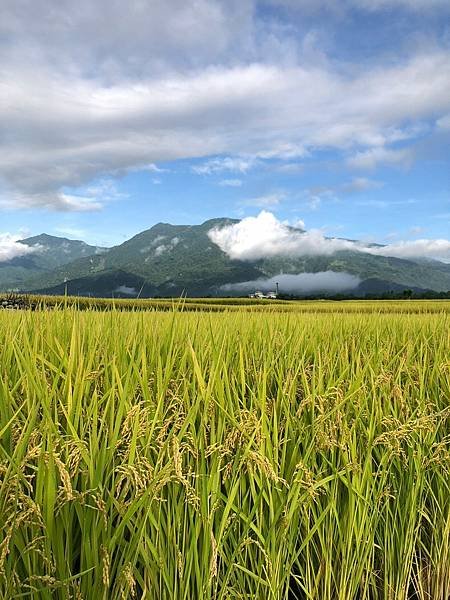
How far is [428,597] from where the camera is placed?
2.56 meters

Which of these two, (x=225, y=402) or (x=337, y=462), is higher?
(x=225, y=402)

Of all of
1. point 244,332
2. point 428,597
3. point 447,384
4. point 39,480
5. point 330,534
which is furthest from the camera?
point 244,332

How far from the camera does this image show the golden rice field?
1456 millimetres

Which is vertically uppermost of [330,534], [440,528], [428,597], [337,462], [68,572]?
[337,462]

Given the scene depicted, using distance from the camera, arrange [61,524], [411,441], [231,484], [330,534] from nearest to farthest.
A: [61,524] → [231,484] → [330,534] → [411,441]

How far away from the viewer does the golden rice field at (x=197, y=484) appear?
4.78ft

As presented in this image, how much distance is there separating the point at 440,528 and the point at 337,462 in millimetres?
909

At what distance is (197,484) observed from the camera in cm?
164

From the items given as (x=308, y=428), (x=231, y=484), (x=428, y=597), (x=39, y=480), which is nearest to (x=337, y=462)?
(x=308, y=428)

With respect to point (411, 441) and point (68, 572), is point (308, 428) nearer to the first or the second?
point (411, 441)

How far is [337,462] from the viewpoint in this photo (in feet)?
7.12

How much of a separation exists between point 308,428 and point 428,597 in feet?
4.64

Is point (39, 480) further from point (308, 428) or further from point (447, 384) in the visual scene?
point (447, 384)

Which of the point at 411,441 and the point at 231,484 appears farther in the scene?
the point at 411,441
